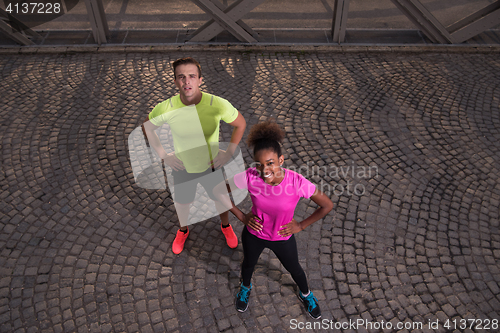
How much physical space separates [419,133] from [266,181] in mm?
3982

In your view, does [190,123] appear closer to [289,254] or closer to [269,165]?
[269,165]

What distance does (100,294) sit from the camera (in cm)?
387

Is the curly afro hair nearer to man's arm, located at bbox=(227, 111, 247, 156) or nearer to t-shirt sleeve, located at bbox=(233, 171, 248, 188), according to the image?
t-shirt sleeve, located at bbox=(233, 171, 248, 188)

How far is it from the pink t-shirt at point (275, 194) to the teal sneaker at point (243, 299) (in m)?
0.97

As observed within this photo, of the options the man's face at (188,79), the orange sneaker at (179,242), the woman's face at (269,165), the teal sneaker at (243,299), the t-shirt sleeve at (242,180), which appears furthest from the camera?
the orange sneaker at (179,242)

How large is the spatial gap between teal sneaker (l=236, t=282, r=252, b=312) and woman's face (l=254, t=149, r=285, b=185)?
1408 millimetres

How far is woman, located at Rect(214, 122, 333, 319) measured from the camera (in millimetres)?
2840

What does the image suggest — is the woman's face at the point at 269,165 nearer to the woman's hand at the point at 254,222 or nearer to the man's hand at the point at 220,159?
the woman's hand at the point at 254,222

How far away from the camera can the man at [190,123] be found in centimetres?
Result: 327

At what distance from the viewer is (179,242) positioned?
4.29 meters

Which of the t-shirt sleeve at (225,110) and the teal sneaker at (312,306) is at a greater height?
the t-shirt sleeve at (225,110)

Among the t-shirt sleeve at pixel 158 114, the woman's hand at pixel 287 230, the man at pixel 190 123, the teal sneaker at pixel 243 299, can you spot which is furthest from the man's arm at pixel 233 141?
the teal sneaker at pixel 243 299

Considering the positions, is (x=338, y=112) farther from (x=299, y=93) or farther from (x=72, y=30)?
(x=72, y=30)

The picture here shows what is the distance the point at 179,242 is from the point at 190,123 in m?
1.57
